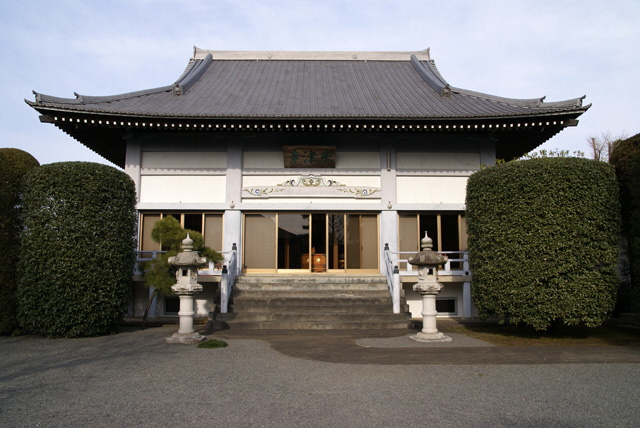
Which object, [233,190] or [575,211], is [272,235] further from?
[575,211]

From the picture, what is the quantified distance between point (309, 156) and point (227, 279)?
485cm

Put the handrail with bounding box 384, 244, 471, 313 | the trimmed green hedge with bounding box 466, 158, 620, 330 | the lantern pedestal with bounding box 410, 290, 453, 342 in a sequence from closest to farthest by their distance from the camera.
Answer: the trimmed green hedge with bounding box 466, 158, 620, 330, the lantern pedestal with bounding box 410, 290, 453, 342, the handrail with bounding box 384, 244, 471, 313

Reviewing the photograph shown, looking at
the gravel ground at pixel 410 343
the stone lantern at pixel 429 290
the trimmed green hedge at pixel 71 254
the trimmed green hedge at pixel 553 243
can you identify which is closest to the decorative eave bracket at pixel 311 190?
the stone lantern at pixel 429 290

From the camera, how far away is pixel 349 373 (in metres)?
6.87

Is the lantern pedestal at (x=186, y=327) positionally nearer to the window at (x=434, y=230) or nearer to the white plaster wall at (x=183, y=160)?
the white plaster wall at (x=183, y=160)

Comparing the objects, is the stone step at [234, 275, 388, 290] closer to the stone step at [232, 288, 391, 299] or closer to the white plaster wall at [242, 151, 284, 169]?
the stone step at [232, 288, 391, 299]

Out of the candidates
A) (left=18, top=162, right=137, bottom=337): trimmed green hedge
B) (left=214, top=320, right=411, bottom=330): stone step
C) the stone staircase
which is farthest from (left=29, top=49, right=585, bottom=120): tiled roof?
(left=214, top=320, right=411, bottom=330): stone step

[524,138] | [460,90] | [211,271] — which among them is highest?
[460,90]

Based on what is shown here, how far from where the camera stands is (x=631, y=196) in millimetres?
9750

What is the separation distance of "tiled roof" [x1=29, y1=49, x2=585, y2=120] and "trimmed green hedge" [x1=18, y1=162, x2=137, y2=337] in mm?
3113

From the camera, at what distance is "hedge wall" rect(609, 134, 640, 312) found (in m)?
9.20

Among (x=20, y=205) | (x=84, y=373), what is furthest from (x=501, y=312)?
(x=20, y=205)

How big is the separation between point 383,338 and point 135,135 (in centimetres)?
1009

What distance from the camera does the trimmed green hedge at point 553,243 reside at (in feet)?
31.0
